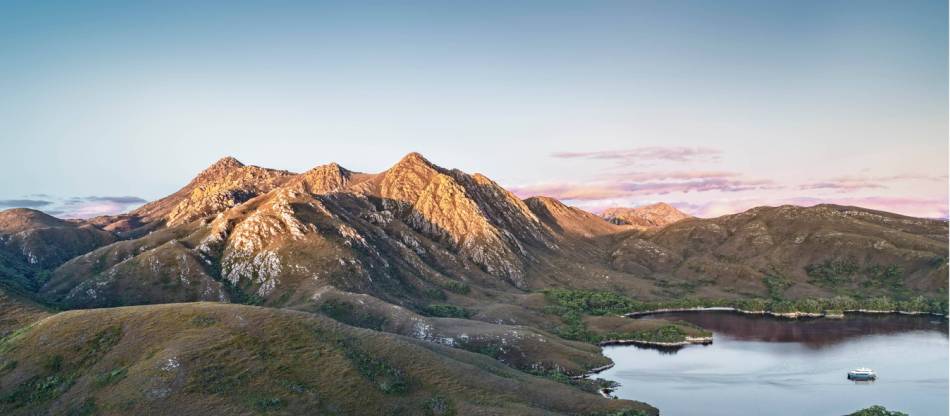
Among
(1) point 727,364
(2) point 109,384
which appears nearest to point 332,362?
(2) point 109,384

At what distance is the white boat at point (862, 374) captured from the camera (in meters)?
171

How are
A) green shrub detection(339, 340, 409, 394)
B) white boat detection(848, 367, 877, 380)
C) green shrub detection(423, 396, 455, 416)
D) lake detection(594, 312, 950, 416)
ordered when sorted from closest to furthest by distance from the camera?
green shrub detection(423, 396, 455, 416)
green shrub detection(339, 340, 409, 394)
lake detection(594, 312, 950, 416)
white boat detection(848, 367, 877, 380)

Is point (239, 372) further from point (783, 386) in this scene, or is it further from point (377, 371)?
point (783, 386)

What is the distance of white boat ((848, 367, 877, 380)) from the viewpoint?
6737 inches

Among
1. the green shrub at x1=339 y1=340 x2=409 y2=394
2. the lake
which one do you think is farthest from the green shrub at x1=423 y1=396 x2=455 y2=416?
the lake

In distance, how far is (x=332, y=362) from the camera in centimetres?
10550

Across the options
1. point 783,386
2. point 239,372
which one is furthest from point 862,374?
point 239,372

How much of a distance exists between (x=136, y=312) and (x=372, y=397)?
56731 millimetres

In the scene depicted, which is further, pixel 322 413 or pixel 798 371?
pixel 798 371

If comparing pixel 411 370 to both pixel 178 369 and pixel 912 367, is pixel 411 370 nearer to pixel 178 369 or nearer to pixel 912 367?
pixel 178 369

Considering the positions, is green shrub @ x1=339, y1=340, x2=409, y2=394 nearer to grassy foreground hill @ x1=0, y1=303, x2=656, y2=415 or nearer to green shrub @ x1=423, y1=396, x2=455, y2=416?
grassy foreground hill @ x1=0, y1=303, x2=656, y2=415

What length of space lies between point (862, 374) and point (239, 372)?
176 meters

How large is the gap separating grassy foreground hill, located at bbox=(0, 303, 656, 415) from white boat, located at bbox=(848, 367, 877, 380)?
9313cm

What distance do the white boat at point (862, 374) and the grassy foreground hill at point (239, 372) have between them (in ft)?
306
